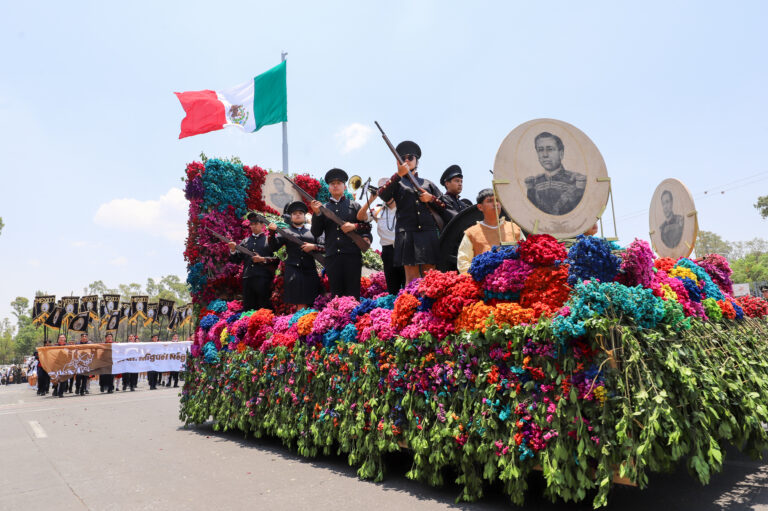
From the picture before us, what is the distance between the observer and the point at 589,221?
413 centimetres

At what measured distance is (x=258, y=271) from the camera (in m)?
7.58

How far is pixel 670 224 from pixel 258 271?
5386mm

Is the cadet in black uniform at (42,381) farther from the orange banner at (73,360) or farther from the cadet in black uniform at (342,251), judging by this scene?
the cadet in black uniform at (342,251)

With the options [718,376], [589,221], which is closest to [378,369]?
[589,221]

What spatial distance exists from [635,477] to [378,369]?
7.47ft

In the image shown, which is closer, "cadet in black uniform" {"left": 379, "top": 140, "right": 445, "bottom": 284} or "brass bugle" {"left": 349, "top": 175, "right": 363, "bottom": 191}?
"cadet in black uniform" {"left": 379, "top": 140, "right": 445, "bottom": 284}

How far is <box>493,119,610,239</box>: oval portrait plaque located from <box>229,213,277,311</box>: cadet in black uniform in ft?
14.8

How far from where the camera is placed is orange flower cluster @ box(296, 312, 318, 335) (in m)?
5.61

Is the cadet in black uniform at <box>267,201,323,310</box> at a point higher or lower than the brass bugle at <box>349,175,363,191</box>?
lower

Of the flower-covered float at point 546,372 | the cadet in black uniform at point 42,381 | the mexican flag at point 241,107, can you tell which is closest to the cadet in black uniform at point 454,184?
the flower-covered float at point 546,372

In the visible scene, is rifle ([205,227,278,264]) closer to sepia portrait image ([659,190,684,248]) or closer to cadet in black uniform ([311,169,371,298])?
cadet in black uniform ([311,169,371,298])

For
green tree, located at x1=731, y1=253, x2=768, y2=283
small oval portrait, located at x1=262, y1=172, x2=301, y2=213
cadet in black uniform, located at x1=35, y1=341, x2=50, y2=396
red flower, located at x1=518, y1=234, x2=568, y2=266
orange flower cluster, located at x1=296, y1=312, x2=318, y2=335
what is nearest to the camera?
red flower, located at x1=518, y1=234, x2=568, y2=266

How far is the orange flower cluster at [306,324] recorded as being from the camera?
561 cm

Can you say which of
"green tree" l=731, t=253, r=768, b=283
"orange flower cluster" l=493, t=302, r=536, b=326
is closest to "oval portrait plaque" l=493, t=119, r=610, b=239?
"orange flower cluster" l=493, t=302, r=536, b=326
